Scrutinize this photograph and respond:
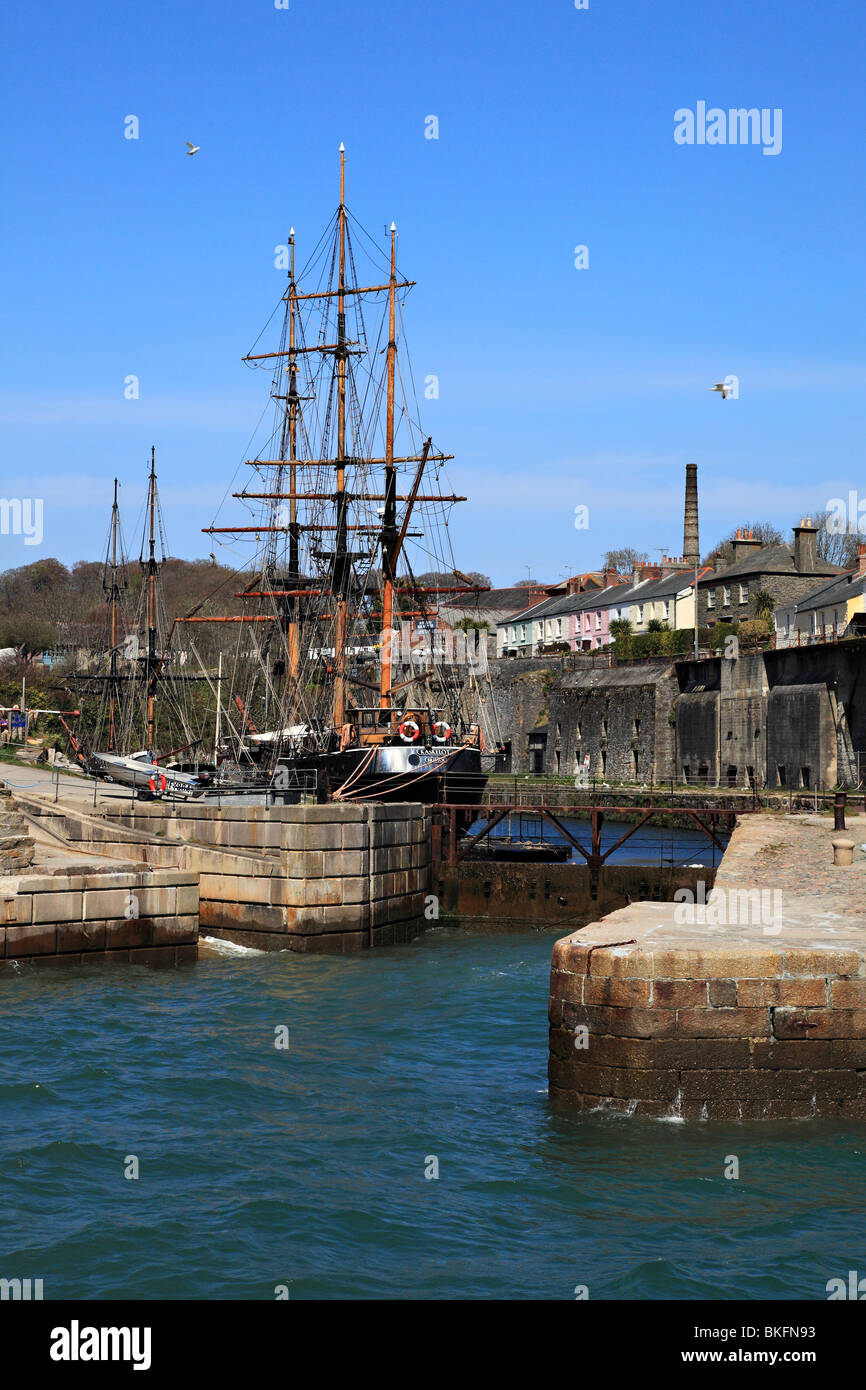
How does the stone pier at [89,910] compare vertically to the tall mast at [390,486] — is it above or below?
below

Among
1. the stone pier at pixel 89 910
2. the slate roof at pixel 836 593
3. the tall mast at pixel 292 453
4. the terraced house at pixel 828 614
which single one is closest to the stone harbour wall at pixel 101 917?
the stone pier at pixel 89 910

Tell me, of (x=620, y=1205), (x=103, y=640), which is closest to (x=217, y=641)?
(x=103, y=640)

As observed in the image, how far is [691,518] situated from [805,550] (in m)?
20.0

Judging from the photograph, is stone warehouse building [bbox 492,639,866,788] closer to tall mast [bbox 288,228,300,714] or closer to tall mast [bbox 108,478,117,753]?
tall mast [bbox 288,228,300,714]

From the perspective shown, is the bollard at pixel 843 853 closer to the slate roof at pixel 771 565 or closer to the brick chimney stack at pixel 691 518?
the slate roof at pixel 771 565

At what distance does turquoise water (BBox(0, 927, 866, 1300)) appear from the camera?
38.4 feet

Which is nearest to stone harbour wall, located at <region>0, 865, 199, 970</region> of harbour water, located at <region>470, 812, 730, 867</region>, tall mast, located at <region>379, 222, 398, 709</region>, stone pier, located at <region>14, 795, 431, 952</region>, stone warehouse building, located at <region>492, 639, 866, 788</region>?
stone pier, located at <region>14, 795, 431, 952</region>

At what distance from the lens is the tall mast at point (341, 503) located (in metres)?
46.6

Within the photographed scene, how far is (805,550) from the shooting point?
81812 mm

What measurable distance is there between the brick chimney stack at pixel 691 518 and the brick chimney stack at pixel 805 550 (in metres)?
17.4

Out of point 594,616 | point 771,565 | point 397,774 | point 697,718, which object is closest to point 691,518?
point 594,616

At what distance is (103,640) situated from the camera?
5891 centimetres

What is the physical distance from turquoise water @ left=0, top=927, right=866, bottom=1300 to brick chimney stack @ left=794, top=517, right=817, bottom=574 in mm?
65002

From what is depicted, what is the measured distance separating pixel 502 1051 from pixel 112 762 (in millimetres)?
31640
